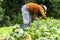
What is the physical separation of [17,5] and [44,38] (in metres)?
13.8

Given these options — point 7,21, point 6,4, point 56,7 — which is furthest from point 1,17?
point 56,7

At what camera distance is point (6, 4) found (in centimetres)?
1920

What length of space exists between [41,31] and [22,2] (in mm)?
13397

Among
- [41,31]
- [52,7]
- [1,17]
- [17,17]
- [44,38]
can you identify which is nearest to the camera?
[44,38]

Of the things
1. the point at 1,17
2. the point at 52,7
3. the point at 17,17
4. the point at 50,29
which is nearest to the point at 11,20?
the point at 17,17

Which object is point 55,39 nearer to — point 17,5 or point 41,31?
point 41,31

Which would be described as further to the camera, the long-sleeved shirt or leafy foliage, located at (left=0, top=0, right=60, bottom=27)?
leafy foliage, located at (left=0, top=0, right=60, bottom=27)

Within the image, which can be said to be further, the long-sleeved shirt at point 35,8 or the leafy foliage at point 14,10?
the leafy foliage at point 14,10

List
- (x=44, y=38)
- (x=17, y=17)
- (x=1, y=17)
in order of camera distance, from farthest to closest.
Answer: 1. (x=17, y=17)
2. (x=1, y=17)
3. (x=44, y=38)

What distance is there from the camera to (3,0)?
59.5ft

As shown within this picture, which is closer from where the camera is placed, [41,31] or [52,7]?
[41,31]

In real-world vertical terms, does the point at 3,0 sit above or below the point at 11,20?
above

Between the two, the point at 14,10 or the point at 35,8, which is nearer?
the point at 35,8

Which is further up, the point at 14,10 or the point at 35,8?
the point at 35,8
